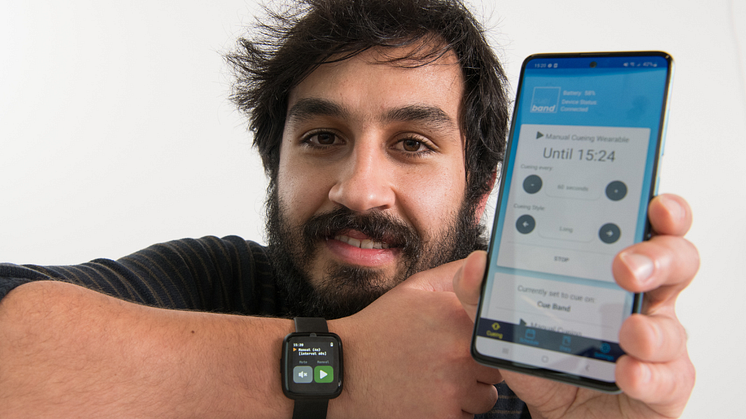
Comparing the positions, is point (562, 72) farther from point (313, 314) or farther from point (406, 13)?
point (313, 314)

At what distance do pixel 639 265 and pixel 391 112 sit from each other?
91 cm

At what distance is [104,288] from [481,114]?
131 centimetres

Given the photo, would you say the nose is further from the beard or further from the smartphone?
the smartphone

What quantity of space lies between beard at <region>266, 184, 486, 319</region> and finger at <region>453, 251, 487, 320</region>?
23.4 inches

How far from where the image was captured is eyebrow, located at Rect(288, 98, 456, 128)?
55.7 inches

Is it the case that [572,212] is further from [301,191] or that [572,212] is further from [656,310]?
[301,191]

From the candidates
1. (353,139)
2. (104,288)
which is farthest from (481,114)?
(104,288)

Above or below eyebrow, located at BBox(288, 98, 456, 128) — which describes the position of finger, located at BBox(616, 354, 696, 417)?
below

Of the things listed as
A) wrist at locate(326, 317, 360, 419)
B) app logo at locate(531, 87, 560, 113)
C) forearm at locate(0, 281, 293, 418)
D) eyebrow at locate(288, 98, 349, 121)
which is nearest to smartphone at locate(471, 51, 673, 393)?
app logo at locate(531, 87, 560, 113)

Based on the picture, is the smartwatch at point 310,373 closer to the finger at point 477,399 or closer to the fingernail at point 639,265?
the finger at point 477,399

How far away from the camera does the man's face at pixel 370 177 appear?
1390 mm

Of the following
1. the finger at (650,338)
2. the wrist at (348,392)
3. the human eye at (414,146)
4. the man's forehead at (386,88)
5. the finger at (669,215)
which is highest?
the man's forehead at (386,88)

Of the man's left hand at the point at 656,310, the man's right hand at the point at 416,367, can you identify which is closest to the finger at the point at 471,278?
the man's left hand at the point at 656,310

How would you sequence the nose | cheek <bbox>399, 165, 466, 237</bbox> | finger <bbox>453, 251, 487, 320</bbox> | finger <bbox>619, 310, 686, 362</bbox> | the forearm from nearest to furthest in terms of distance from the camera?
finger <bbox>619, 310, 686, 362</bbox>, finger <bbox>453, 251, 487, 320</bbox>, the forearm, the nose, cheek <bbox>399, 165, 466, 237</bbox>
